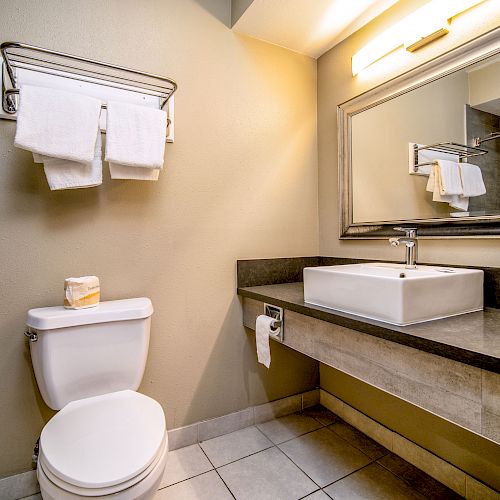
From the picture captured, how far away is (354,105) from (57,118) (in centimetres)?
145

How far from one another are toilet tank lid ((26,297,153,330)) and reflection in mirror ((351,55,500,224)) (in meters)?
1.23

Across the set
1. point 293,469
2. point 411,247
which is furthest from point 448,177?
point 293,469

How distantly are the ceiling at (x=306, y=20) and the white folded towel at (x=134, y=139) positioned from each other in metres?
0.75

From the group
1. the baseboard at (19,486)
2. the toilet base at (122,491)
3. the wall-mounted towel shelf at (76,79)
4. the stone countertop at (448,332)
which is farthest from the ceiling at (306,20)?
the baseboard at (19,486)

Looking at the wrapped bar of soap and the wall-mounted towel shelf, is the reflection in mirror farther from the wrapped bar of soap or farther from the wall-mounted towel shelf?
the wrapped bar of soap

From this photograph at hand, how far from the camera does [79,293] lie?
4.36 ft

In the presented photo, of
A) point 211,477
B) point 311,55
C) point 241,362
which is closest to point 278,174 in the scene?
point 311,55

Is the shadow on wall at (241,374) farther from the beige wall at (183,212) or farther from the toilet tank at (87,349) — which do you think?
the toilet tank at (87,349)

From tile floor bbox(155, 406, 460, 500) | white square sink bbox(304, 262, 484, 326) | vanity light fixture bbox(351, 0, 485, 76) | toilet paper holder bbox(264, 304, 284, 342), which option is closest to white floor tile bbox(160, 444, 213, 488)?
tile floor bbox(155, 406, 460, 500)

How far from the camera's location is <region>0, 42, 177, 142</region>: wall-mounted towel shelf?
1305 millimetres

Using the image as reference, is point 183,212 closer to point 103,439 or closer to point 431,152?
point 103,439

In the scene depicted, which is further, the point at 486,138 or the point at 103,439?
the point at 486,138

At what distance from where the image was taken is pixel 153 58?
5.26 feet

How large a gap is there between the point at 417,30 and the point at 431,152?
0.53 m
